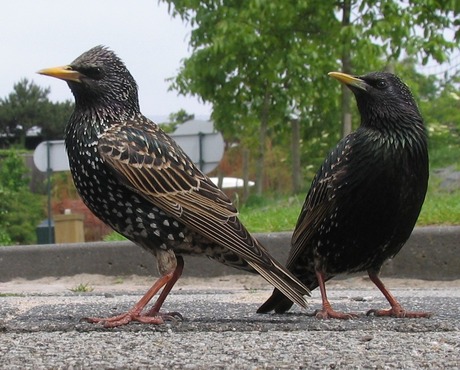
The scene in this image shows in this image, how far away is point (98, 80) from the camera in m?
4.14

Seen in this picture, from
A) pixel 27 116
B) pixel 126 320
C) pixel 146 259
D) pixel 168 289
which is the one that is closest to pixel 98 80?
pixel 168 289

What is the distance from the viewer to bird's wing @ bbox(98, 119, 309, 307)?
3.88m

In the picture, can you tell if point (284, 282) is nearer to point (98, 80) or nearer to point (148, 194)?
point (148, 194)

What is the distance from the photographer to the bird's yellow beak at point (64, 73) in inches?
159

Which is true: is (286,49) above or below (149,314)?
above

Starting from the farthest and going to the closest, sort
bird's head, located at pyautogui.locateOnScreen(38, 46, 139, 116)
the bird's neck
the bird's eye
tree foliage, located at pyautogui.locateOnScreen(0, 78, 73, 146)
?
1. tree foliage, located at pyautogui.locateOnScreen(0, 78, 73, 146)
2. the bird's eye
3. bird's head, located at pyautogui.locateOnScreen(38, 46, 139, 116)
4. the bird's neck

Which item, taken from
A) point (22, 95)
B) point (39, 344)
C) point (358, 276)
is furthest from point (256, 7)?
point (22, 95)

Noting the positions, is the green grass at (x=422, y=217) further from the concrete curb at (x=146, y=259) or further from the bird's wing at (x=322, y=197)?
the bird's wing at (x=322, y=197)

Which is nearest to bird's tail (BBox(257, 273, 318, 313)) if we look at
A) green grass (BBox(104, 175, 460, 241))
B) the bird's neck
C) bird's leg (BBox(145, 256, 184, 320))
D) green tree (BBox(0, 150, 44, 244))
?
bird's leg (BBox(145, 256, 184, 320))

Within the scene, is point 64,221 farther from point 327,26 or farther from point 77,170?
point 77,170

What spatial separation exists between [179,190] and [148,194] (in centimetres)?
16

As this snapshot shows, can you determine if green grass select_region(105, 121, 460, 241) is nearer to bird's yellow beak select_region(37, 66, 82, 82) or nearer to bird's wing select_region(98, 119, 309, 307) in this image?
bird's wing select_region(98, 119, 309, 307)

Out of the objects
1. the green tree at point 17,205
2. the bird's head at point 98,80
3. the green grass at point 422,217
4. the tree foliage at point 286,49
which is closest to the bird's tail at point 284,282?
the bird's head at point 98,80

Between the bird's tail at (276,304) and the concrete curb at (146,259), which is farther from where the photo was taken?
the concrete curb at (146,259)
